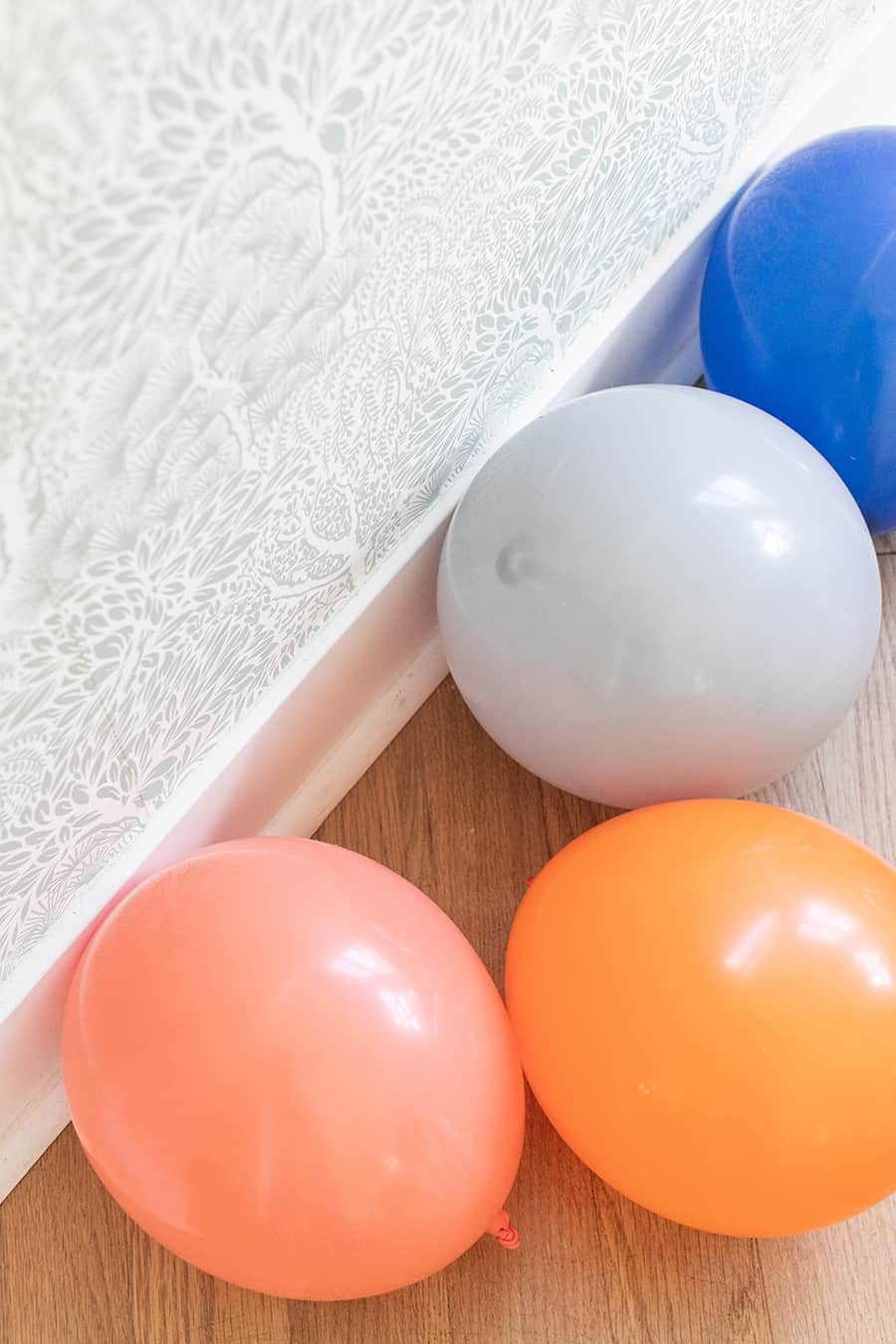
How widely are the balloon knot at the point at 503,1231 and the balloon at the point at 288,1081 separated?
0.04 meters

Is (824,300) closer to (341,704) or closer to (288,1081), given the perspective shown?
(341,704)

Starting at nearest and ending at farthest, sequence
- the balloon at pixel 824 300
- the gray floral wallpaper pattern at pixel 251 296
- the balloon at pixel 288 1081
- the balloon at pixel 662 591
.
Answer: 1. the gray floral wallpaper pattern at pixel 251 296
2. the balloon at pixel 288 1081
3. the balloon at pixel 662 591
4. the balloon at pixel 824 300

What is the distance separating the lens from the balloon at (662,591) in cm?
82

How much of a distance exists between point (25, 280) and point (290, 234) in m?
0.18

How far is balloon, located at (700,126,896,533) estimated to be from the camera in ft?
3.06

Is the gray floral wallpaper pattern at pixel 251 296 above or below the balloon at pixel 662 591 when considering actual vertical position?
above

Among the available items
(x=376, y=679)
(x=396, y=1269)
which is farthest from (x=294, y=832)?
(x=396, y=1269)

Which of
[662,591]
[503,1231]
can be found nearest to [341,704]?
[662,591]

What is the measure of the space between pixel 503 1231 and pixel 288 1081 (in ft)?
0.81

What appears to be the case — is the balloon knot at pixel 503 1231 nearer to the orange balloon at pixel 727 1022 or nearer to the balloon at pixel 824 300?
the orange balloon at pixel 727 1022

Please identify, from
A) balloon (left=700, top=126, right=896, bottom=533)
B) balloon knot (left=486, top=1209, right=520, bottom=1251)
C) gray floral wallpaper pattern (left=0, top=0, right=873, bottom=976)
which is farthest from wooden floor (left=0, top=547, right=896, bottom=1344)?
balloon (left=700, top=126, right=896, bottom=533)

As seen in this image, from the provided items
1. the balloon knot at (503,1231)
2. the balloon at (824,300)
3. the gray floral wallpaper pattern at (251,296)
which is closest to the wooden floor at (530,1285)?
the balloon knot at (503,1231)

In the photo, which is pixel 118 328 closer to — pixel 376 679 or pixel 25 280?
pixel 25 280

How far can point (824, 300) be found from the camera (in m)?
0.94
